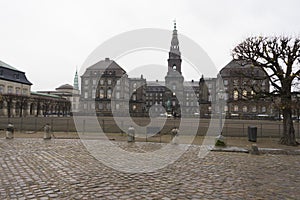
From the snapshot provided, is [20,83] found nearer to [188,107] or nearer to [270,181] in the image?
[188,107]

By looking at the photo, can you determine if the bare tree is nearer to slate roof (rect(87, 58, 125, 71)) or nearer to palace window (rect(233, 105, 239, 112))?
palace window (rect(233, 105, 239, 112))

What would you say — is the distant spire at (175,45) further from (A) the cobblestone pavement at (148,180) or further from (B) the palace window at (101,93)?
(A) the cobblestone pavement at (148,180)

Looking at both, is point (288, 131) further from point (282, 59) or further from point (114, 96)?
point (114, 96)

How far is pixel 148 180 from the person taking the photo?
23.9ft

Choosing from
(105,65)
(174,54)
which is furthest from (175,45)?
(105,65)

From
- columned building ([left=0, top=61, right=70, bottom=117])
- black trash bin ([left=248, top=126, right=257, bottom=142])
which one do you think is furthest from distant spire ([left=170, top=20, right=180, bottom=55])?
black trash bin ([left=248, top=126, right=257, bottom=142])

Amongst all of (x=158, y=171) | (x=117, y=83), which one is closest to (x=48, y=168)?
(x=158, y=171)

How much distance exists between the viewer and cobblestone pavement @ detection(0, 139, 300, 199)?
5.93 metres

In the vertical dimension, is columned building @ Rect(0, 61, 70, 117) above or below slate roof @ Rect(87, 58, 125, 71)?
below

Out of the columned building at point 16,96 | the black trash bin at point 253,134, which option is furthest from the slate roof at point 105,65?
the black trash bin at point 253,134

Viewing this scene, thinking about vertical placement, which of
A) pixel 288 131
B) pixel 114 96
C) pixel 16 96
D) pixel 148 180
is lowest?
pixel 148 180

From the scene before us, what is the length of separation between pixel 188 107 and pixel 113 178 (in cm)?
10558

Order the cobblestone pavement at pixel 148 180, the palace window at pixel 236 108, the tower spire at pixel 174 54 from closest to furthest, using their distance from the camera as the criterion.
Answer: the cobblestone pavement at pixel 148 180
the palace window at pixel 236 108
the tower spire at pixel 174 54

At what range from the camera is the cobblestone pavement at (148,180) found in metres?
5.93
